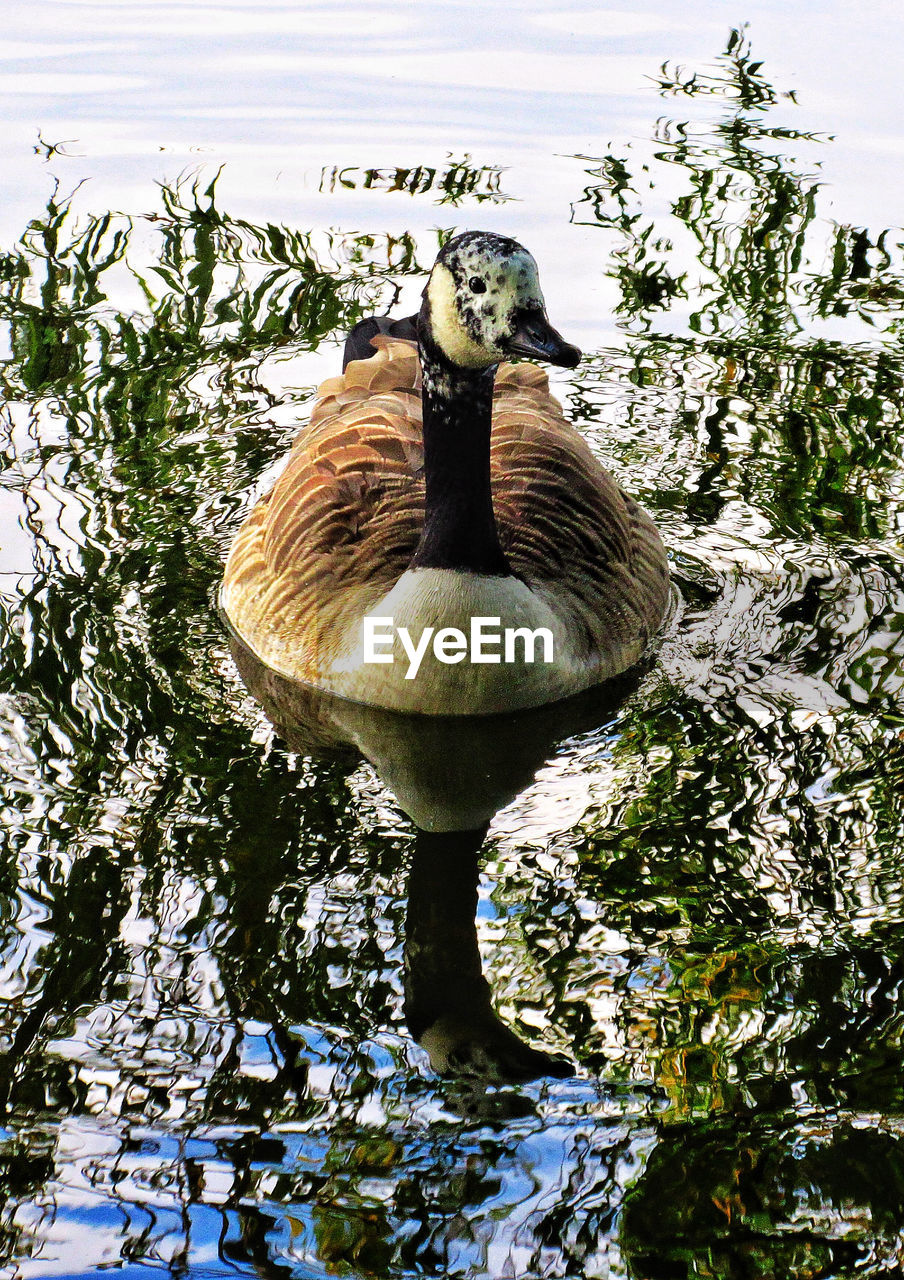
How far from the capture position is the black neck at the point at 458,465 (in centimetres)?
659

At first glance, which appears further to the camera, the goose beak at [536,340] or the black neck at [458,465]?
the black neck at [458,465]

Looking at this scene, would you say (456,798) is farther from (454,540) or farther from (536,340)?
(536,340)

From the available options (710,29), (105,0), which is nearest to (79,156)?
(105,0)

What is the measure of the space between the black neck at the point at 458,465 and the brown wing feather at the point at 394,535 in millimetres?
405

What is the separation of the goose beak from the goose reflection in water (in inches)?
64.8

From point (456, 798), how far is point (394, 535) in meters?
1.29

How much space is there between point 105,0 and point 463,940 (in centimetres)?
1327

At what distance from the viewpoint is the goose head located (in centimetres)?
612

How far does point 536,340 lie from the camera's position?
20.0ft

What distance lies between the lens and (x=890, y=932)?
18.2 ft

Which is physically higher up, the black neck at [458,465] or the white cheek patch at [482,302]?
the white cheek patch at [482,302]

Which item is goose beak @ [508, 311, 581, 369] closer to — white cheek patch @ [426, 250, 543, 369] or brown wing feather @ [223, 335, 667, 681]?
white cheek patch @ [426, 250, 543, 369]

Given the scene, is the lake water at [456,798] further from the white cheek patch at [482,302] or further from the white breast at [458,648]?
the white cheek patch at [482,302]

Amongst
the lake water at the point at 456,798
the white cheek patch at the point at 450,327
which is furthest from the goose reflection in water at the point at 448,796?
the white cheek patch at the point at 450,327
